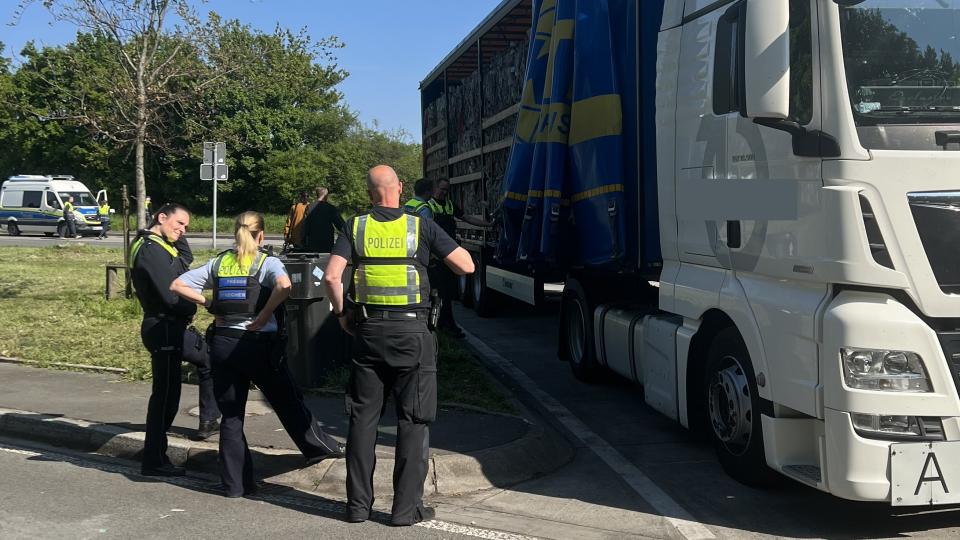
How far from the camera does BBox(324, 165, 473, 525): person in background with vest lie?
5.04 m

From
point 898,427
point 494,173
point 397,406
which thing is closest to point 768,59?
point 898,427

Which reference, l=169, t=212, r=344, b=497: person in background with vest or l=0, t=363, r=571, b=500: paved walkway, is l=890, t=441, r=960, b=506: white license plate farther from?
l=169, t=212, r=344, b=497: person in background with vest

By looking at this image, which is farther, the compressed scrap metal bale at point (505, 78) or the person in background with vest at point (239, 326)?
the compressed scrap metal bale at point (505, 78)

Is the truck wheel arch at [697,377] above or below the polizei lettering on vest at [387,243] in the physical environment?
below

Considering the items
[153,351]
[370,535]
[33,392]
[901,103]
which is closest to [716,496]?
[370,535]

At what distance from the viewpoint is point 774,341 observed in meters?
4.95

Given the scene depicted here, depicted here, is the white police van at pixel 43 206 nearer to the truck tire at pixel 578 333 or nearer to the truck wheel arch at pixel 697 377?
the truck tire at pixel 578 333

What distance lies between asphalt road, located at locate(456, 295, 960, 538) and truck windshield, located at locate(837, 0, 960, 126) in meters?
1.90

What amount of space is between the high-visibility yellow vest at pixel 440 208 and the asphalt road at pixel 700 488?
8.62 ft

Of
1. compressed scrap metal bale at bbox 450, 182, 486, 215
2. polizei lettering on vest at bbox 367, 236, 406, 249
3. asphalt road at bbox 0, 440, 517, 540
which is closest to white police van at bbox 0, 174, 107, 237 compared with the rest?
compressed scrap metal bale at bbox 450, 182, 486, 215

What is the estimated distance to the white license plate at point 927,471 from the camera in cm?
428

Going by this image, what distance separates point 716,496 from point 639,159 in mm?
2868

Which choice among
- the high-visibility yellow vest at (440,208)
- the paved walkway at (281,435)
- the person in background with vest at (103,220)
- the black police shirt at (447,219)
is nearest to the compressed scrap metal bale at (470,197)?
the black police shirt at (447,219)

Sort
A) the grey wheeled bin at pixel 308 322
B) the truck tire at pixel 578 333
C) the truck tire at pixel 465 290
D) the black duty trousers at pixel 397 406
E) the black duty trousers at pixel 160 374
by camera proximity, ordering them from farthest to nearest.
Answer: the truck tire at pixel 465 290
the truck tire at pixel 578 333
the grey wheeled bin at pixel 308 322
the black duty trousers at pixel 160 374
the black duty trousers at pixel 397 406
